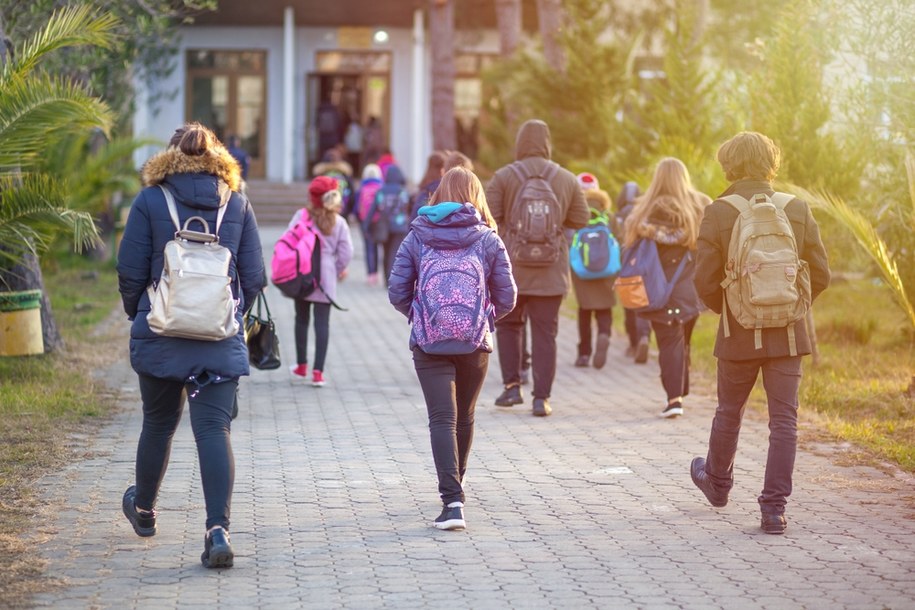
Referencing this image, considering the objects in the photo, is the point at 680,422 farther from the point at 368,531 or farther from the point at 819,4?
the point at 819,4

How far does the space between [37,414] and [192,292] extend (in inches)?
163

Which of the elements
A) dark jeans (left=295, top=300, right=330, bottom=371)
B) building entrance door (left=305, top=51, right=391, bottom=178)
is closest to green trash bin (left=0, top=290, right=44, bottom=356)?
dark jeans (left=295, top=300, right=330, bottom=371)

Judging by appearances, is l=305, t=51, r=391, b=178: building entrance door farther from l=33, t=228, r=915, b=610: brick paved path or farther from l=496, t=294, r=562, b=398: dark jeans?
l=33, t=228, r=915, b=610: brick paved path

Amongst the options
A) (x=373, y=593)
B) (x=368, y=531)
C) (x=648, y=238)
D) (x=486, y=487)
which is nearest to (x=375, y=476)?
(x=486, y=487)

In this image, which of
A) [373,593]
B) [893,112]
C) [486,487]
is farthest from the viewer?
[893,112]

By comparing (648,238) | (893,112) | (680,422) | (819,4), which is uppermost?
(819,4)

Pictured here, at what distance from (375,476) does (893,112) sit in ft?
19.5

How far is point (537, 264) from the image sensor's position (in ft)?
31.2

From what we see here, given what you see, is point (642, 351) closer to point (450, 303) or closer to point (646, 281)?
point (646, 281)

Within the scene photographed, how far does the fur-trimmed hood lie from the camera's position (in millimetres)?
5730

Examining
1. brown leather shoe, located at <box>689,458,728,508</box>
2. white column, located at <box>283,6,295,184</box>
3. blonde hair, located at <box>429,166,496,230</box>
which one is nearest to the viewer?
blonde hair, located at <box>429,166,496,230</box>

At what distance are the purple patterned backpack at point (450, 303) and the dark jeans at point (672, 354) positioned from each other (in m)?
3.39

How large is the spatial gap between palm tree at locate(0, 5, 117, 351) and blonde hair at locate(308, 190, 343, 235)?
1.70 metres

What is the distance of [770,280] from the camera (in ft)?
20.8
